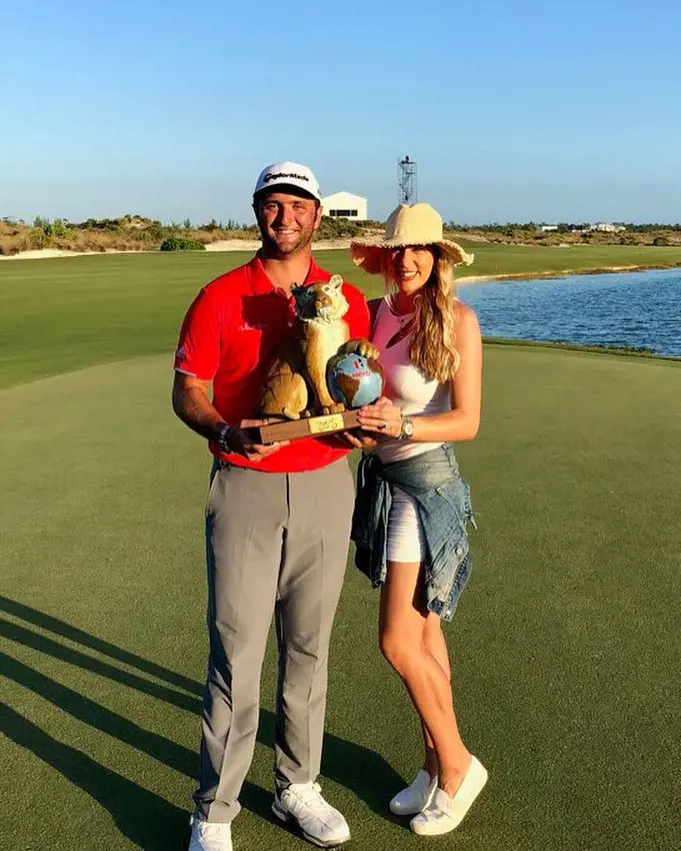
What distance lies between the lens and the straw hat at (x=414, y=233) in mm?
2737

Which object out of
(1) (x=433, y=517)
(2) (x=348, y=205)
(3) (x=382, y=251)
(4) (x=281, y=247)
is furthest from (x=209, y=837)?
(2) (x=348, y=205)

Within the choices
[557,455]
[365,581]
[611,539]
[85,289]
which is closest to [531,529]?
[611,539]

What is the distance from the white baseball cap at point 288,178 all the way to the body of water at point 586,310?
1887 cm

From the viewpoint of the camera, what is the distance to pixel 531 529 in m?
5.22

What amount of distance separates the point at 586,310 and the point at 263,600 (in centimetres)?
2990

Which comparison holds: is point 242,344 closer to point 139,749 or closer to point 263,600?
point 263,600

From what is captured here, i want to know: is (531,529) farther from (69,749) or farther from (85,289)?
(85,289)

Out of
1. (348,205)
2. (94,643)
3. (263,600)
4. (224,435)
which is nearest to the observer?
(224,435)

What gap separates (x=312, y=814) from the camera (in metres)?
2.66

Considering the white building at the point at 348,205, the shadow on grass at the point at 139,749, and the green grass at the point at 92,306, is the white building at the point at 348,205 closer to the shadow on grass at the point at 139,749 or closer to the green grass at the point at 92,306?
the green grass at the point at 92,306

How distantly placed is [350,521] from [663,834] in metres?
1.32

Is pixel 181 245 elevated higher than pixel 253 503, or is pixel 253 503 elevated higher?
pixel 253 503

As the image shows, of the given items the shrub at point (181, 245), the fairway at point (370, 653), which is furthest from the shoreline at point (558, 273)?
the fairway at point (370, 653)

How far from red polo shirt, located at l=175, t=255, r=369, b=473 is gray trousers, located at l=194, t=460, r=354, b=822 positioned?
0.06 m
